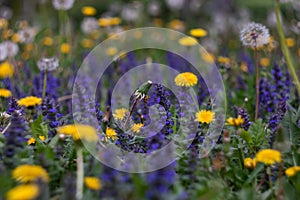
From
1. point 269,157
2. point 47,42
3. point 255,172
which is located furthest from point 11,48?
point 269,157

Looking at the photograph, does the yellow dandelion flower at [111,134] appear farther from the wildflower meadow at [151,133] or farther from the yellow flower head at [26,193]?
the yellow flower head at [26,193]

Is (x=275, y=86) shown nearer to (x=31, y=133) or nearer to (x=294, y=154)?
(x=294, y=154)

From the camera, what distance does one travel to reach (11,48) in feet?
15.9

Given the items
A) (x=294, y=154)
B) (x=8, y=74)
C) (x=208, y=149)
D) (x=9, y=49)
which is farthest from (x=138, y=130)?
(x=9, y=49)

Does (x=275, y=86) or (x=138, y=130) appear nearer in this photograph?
(x=138, y=130)

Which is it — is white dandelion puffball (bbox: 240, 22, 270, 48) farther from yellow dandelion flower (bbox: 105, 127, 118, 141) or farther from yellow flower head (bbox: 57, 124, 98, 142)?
yellow flower head (bbox: 57, 124, 98, 142)

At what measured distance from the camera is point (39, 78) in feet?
14.7

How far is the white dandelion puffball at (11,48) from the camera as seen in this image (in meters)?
4.77

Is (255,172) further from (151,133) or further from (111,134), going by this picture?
(111,134)

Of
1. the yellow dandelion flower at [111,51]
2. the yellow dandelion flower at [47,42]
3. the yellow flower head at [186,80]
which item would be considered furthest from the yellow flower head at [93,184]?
the yellow dandelion flower at [47,42]

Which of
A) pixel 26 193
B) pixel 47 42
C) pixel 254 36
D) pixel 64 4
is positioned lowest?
pixel 26 193

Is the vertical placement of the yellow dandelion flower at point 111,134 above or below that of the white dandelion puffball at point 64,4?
below

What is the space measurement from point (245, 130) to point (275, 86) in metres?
1.05

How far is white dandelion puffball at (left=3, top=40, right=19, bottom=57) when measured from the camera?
15.6ft
